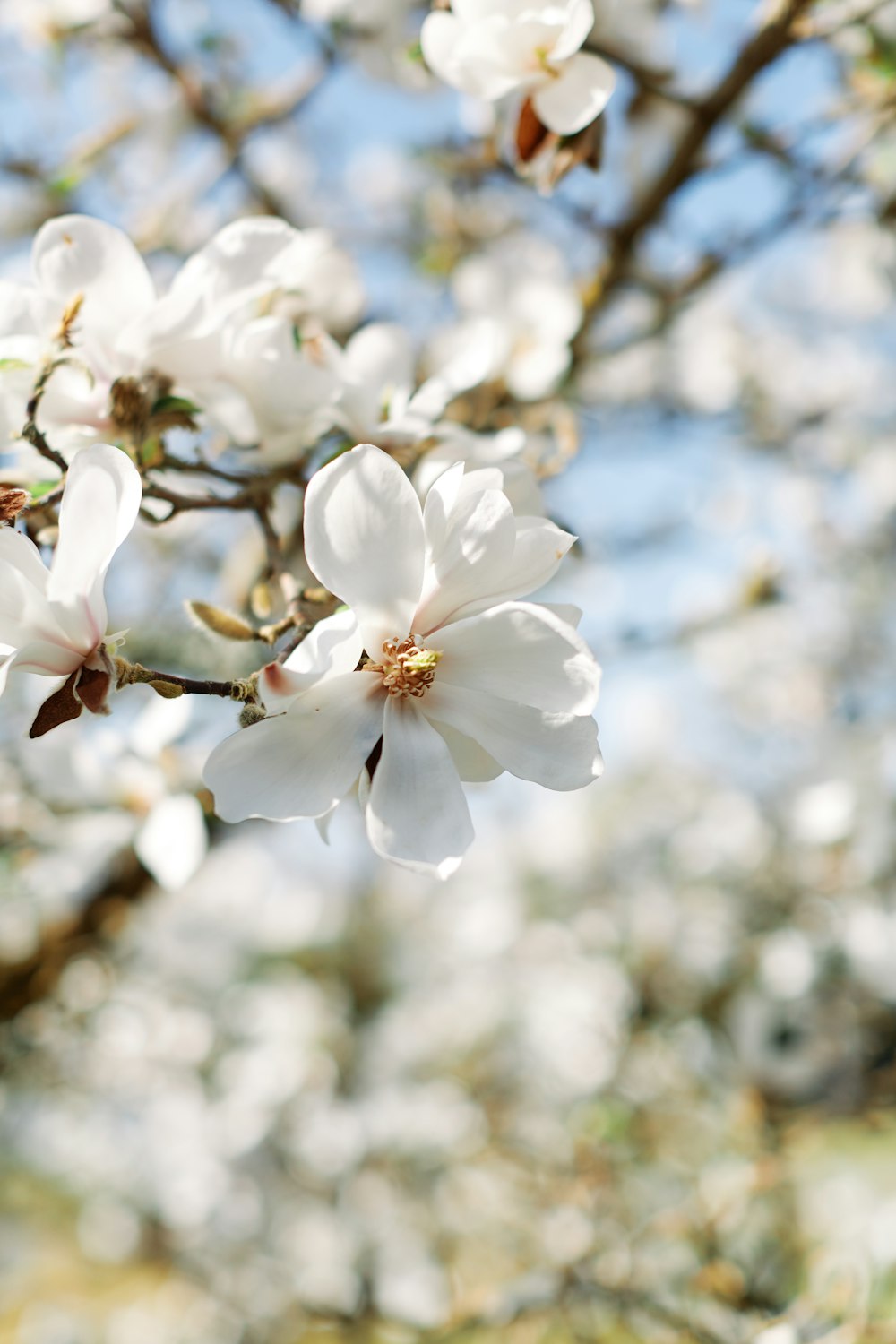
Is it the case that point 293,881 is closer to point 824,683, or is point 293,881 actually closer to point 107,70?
point 824,683

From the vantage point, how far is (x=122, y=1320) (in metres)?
2.72

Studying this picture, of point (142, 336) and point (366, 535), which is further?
point (142, 336)

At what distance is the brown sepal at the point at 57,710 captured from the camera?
0.40 metres

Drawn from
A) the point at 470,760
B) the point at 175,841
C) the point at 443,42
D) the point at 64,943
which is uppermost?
the point at 443,42

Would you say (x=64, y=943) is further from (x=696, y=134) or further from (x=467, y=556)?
(x=696, y=134)

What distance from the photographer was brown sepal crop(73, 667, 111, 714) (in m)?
0.39

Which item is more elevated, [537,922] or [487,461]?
[487,461]

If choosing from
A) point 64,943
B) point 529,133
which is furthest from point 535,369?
point 64,943

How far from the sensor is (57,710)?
16.0 inches

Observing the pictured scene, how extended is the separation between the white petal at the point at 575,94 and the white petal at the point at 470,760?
44cm

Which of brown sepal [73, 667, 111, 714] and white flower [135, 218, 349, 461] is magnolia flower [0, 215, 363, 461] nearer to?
white flower [135, 218, 349, 461]

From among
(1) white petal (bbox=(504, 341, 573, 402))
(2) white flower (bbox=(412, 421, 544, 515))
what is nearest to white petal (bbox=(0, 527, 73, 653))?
(2) white flower (bbox=(412, 421, 544, 515))

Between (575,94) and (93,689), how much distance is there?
0.52 m

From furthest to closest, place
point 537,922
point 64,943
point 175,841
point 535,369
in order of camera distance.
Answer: point 537,922 < point 64,943 < point 535,369 < point 175,841
